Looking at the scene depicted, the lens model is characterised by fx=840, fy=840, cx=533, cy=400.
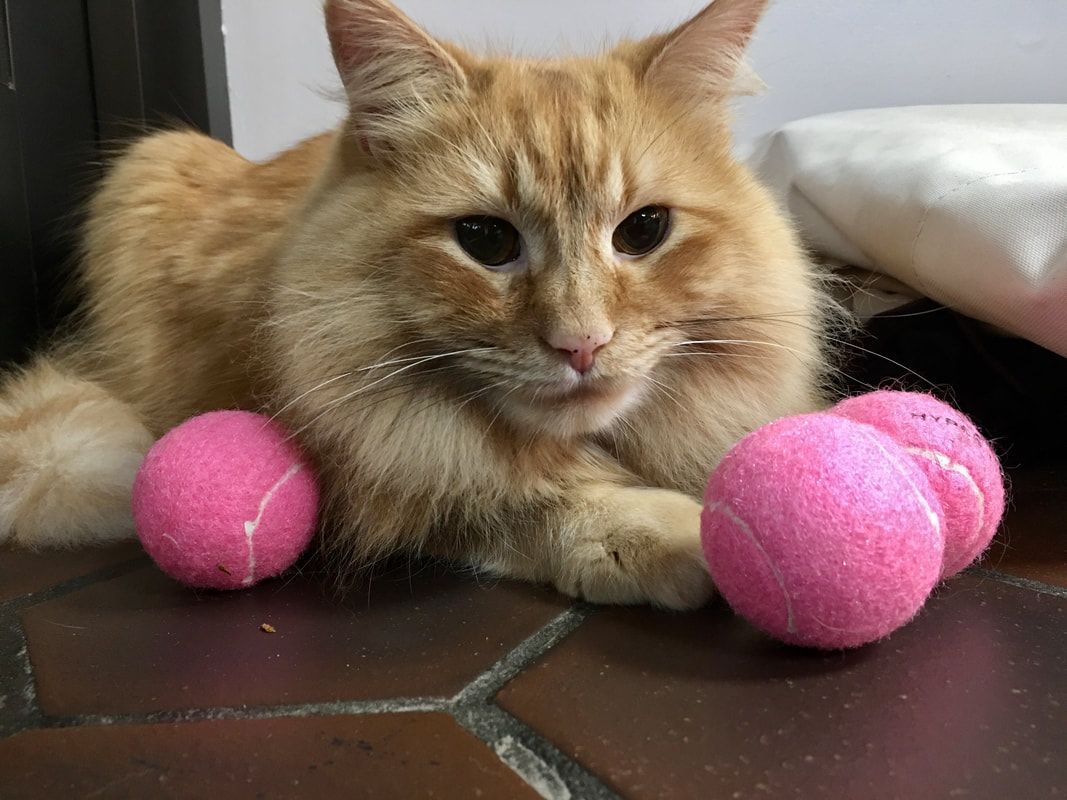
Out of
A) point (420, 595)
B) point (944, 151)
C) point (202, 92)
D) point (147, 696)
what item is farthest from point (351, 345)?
point (202, 92)

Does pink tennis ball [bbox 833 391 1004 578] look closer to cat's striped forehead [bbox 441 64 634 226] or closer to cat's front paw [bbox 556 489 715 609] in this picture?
cat's front paw [bbox 556 489 715 609]

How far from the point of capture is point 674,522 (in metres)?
1.07

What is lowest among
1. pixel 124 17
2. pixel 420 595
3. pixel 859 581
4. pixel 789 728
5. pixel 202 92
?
pixel 420 595

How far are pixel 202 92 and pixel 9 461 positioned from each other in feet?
4.16

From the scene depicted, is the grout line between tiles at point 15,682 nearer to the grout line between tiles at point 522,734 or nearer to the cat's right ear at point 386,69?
the grout line between tiles at point 522,734

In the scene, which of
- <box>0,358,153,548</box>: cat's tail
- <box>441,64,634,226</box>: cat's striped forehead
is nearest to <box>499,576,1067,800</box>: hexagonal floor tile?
<box>441,64,634,226</box>: cat's striped forehead

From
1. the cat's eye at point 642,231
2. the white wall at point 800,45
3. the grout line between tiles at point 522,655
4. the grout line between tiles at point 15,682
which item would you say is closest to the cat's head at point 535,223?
the cat's eye at point 642,231

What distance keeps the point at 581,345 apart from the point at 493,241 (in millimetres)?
221

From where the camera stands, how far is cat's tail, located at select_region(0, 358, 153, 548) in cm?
130

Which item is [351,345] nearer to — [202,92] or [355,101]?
[355,101]

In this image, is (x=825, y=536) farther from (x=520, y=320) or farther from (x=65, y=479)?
(x=65, y=479)

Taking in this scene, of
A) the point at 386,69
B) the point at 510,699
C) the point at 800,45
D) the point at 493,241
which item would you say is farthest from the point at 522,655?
the point at 800,45

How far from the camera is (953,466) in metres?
0.96

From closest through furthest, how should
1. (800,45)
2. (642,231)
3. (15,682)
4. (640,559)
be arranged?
(15,682), (640,559), (642,231), (800,45)
